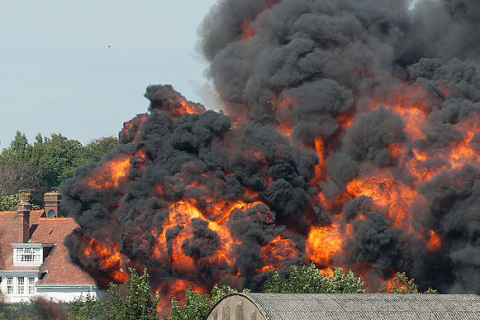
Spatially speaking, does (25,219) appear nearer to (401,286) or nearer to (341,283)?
(341,283)

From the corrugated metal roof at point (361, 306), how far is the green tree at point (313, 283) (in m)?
13.1

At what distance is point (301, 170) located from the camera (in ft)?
261

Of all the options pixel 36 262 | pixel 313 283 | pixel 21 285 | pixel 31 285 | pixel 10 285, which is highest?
pixel 36 262

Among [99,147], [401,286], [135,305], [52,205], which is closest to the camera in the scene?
[135,305]

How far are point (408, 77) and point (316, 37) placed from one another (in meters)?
7.95

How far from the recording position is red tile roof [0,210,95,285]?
96438mm

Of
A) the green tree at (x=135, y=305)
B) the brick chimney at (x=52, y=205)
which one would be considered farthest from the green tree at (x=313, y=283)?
the brick chimney at (x=52, y=205)

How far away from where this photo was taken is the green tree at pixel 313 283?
229ft

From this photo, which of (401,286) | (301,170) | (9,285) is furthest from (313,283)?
(9,285)

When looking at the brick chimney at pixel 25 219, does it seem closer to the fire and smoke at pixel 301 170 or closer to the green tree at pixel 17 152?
the fire and smoke at pixel 301 170

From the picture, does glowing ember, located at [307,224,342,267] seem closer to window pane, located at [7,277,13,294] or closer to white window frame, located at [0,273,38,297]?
white window frame, located at [0,273,38,297]

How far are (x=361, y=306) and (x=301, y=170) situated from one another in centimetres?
2561

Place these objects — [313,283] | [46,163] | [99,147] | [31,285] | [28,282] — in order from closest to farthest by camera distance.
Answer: [313,283], [31,285], [28,282], [46,163], [99,147]

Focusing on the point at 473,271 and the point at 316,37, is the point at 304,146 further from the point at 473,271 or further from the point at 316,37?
the point at 473,271
